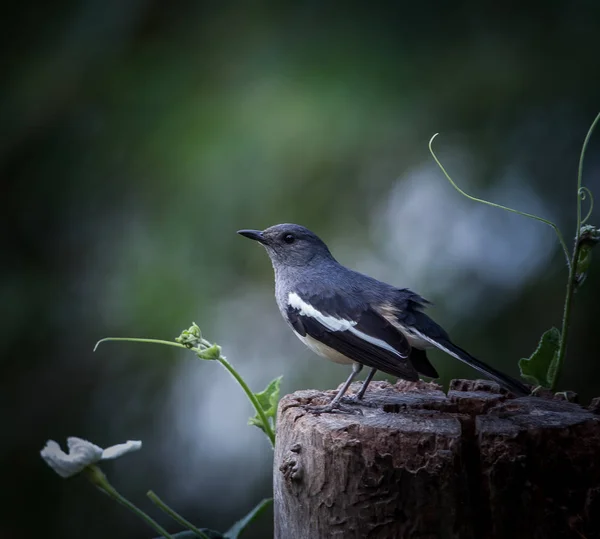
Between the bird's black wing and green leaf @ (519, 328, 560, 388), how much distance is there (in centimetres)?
36

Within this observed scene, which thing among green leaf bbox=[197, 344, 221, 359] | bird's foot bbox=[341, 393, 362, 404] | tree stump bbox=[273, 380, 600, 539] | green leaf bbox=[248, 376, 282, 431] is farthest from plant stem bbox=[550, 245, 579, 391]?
green leaf bbox=[197, 344, 221, 359]

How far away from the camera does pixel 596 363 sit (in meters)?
3.17

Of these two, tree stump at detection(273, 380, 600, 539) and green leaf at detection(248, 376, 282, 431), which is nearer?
tree stump at detection(273, 380, 600, 539)

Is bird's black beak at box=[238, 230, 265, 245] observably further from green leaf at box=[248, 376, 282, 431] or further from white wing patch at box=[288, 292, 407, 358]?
green leaf at box=[248, 376, 282, 431]

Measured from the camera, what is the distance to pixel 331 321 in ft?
7.25

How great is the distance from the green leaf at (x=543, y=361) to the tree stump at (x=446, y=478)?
1.37 ft

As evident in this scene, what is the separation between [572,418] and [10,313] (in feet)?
8.93

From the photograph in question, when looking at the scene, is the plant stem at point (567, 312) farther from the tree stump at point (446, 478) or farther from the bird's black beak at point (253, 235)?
the bird's black beak at point (253, 235)

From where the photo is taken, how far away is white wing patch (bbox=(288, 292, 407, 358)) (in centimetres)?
209

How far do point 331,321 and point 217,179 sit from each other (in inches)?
56.4

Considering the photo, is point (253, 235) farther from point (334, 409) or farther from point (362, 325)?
point (334, 409)

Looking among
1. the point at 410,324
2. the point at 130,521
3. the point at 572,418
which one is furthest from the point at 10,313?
the point at 572,418

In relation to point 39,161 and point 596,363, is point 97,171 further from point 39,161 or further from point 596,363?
point 596,363

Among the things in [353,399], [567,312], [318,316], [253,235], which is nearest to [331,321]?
[318,316]
